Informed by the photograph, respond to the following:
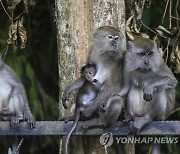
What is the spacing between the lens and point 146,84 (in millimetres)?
7133

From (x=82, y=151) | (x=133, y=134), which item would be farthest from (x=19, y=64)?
(x=133, y=134)

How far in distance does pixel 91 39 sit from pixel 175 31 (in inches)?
52.4

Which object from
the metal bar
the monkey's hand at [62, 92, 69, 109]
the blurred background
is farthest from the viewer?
the blurred background

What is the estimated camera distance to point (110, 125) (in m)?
6.82

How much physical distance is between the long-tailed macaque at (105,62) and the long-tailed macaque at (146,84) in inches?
5.1

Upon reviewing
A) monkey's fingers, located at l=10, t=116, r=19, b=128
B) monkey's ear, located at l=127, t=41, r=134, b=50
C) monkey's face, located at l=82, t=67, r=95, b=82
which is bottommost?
monkey's fingers, located at l=10, t=116, r=19, b=128

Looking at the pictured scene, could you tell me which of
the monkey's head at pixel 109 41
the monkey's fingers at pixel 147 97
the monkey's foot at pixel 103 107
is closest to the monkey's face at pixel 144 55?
the monkey's head at pixel 109 41

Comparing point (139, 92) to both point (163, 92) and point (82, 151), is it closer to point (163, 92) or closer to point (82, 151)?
point (163, 92)

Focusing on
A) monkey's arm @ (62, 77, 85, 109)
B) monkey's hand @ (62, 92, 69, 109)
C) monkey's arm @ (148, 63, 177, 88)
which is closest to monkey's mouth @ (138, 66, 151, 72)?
monkey's arm @ (148, 63, 177, 88)

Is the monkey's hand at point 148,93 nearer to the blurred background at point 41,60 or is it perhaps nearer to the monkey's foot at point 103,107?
the monkey's foot at point 103,107

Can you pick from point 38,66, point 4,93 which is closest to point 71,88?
point 4,93

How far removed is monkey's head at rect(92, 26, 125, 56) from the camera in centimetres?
731

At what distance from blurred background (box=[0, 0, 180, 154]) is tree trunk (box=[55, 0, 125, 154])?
4.76ft

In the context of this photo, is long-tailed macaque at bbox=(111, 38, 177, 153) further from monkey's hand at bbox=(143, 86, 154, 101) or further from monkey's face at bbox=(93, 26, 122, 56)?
monkey's face at bbox=(93, 26, 122, 56)
